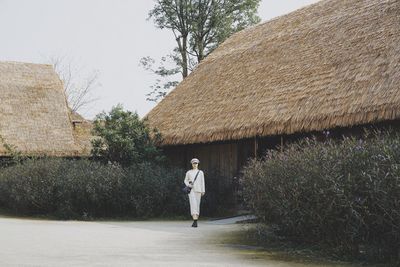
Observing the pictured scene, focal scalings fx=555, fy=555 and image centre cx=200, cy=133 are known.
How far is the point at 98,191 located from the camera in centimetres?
1468

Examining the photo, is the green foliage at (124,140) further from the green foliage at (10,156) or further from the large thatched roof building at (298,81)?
the green foliage at (10,156)

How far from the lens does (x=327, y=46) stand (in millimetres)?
15578

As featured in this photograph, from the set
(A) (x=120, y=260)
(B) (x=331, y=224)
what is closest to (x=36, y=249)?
(A) (x=120, y=260)

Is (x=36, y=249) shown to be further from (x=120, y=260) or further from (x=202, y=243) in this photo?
(x=202, y=243)

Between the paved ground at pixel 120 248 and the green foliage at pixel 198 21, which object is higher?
the green foliage at pixel 198 21

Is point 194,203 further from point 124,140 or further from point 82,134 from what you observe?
point 82,134

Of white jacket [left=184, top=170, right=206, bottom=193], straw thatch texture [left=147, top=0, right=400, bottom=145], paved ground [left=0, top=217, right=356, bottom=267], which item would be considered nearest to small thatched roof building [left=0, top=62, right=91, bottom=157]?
straw thatch texture [left=147, top=0, right=400, bottom=145]

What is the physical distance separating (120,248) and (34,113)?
54.8 ft

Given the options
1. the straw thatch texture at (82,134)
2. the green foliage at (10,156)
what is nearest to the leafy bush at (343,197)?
the green foliage at (10,156)

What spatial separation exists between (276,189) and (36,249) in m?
3.55

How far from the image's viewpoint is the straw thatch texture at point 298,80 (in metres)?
12.2

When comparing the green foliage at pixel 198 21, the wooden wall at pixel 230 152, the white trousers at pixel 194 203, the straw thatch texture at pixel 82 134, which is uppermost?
the green foliage at pixel 198 21

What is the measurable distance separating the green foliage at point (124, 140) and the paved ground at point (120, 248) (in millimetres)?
5911

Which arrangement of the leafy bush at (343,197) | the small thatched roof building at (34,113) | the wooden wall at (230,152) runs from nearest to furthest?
the leafy bush at (343,197), the wooden wall at (230,152), the small thatched roof building at (34,113)
